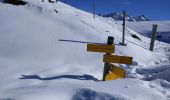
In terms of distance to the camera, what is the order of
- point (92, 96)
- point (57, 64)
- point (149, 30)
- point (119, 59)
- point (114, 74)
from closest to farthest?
point (92, 96) < point (119, 59) < point (114, 74) < point (57, 64) < point (149, 30)

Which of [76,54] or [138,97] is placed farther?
[76,54]

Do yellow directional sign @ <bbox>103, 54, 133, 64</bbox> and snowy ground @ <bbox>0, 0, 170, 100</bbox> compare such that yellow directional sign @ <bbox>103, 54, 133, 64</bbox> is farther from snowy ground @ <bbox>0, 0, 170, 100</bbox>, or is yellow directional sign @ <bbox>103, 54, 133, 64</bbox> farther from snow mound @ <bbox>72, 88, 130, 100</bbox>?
snow mound @ <bbox>72, 88, 130, 100</bbox>

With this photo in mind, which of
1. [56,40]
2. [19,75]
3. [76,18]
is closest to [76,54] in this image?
[56,40]

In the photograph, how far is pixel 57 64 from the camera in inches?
574

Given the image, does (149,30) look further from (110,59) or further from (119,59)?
(119,59)

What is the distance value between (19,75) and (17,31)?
16.7 feet

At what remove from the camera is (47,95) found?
9.65m

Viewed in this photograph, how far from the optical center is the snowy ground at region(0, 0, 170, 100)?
995 centimetres

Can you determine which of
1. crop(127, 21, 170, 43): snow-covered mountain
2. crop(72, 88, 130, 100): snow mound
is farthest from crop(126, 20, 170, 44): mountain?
crop(72, 88, 130, 100): snow mound

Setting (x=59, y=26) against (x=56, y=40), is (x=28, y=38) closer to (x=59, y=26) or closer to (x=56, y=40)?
(x=56, y=40)

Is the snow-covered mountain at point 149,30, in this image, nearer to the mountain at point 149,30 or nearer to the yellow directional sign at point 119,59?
the mountain at point 149,30

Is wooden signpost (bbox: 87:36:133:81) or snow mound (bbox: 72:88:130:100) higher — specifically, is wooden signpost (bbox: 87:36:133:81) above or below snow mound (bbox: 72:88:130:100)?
above

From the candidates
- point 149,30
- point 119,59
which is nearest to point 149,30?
point 149,30

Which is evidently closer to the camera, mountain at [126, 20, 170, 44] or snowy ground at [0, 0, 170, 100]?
snowy ground at [0, 0, 170, 100]
